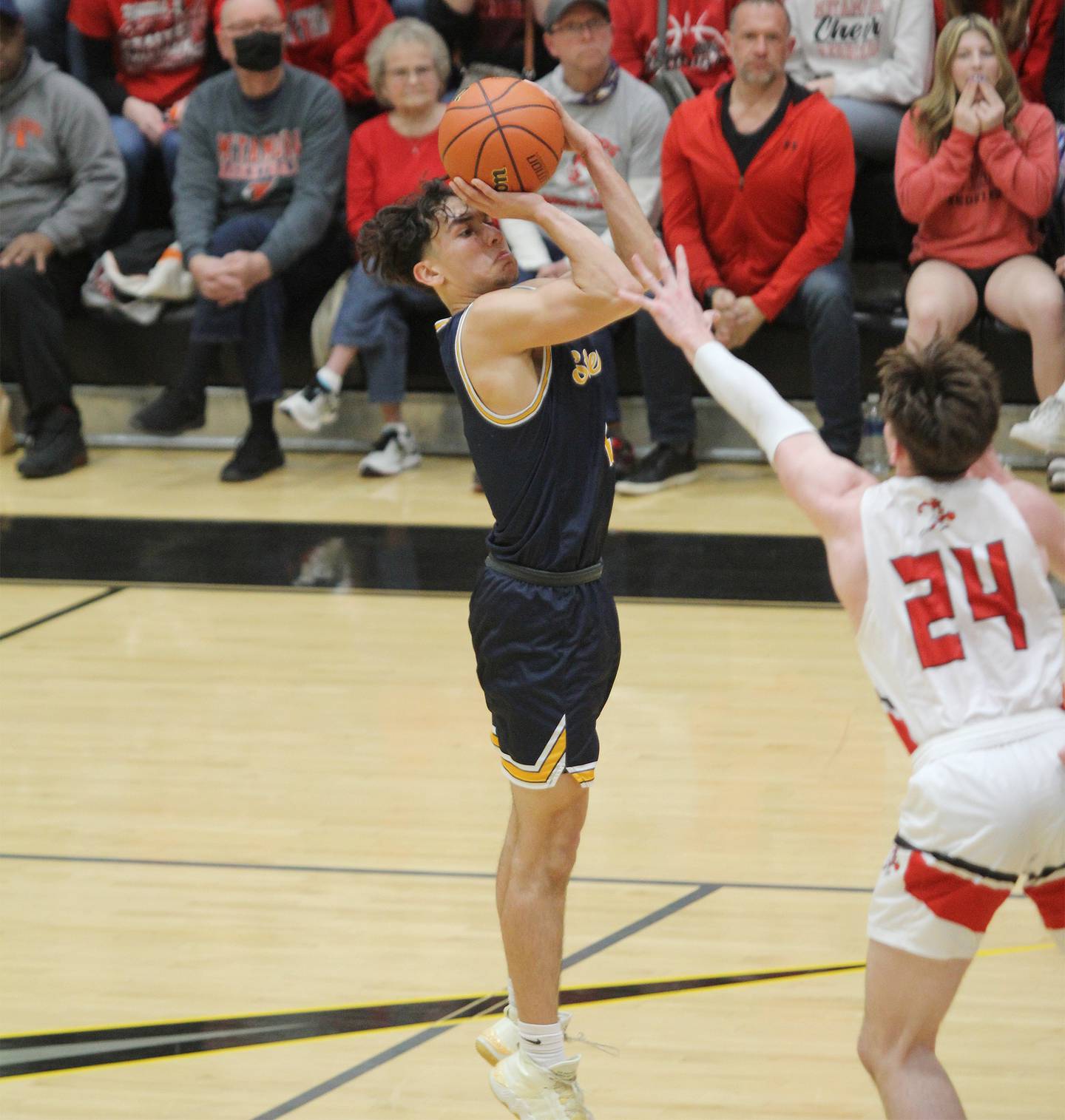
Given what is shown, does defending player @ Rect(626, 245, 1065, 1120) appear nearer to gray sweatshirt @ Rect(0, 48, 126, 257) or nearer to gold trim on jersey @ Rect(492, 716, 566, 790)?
gold trim on jersey @ Rect(492, 716, 566, 790)

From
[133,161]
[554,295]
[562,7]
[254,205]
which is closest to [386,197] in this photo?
[254,205]

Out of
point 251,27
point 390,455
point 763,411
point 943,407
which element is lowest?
point 390,455

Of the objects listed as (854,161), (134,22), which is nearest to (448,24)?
(134,22)

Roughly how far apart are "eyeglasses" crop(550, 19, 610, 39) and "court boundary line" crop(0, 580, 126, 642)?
3.29 metres

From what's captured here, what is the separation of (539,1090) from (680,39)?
6.46 m

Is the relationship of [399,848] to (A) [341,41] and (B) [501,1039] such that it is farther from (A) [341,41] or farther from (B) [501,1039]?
(A) [341,41]

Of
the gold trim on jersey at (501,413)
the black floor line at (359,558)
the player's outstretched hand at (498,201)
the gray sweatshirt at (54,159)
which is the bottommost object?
the black floor line at (359,558)

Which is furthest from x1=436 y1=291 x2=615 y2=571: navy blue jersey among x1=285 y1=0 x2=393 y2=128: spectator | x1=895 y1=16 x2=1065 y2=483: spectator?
x1=285 y1=0 x2=393 y2=128: spectator

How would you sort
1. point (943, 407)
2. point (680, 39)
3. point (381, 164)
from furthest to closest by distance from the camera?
1. point (680, 39)
2. point (381, 164)
3. point (943, 407)

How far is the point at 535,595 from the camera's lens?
3281 millimetres

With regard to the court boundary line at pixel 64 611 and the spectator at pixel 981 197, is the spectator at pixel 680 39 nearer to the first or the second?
the spectator at pixel 981 197

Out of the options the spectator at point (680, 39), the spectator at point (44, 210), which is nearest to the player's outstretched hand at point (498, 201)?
the spectator at point (680, 39)

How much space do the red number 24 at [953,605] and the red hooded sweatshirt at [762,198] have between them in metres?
5.15

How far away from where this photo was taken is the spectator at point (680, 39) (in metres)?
8.37
